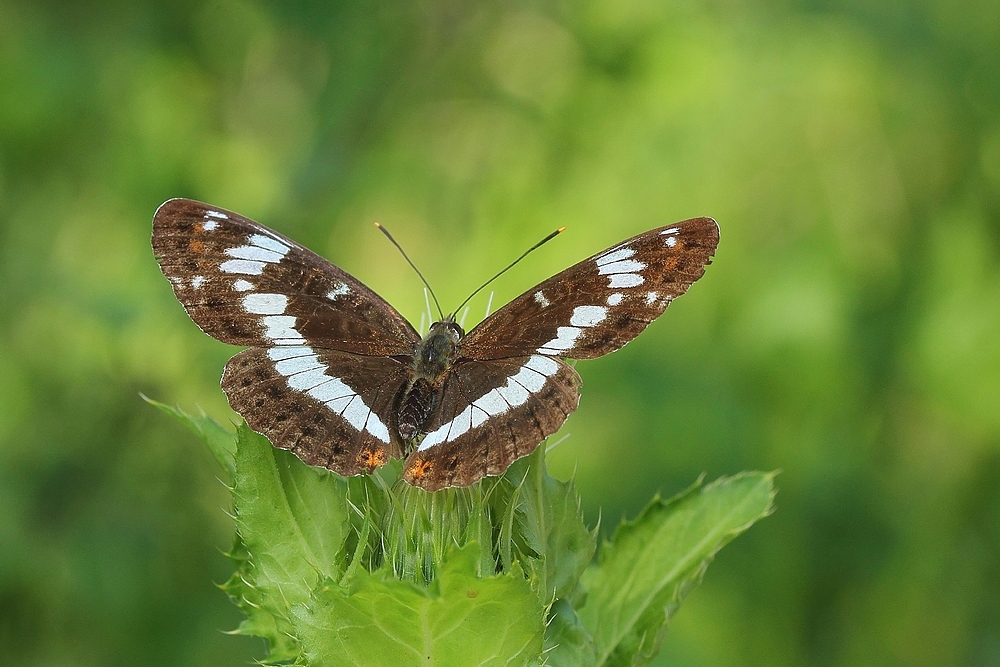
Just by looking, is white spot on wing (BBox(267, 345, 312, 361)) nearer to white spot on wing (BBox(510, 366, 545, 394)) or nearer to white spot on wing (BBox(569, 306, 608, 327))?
white spot on wing (BBox(510, 366, 545, 394))

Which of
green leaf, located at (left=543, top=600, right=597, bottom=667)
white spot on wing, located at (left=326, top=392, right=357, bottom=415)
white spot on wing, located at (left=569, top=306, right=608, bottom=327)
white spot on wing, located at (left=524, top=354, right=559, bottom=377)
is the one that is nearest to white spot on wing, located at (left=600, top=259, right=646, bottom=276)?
white spot on wing, located at (left=569, top=306, right=608, bottom=327)

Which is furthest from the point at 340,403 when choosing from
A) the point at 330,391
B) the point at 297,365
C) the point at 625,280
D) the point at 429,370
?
the point at 625,280

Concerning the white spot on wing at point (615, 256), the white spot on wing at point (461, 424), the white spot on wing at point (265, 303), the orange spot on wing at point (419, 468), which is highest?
the white spot on wing at point (615, 256)

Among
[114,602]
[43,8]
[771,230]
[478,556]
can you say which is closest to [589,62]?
[771,230]

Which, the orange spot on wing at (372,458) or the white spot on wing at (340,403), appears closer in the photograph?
the orange spot on wing at (372,458)


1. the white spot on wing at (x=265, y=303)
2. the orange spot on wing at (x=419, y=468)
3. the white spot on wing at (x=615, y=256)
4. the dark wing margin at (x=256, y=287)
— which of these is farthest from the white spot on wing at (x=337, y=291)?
the orange spot on wing at (x=419, y=468)

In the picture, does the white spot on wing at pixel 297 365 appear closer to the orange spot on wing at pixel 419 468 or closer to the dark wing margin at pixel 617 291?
the dark wing margin at pixel 617 291
